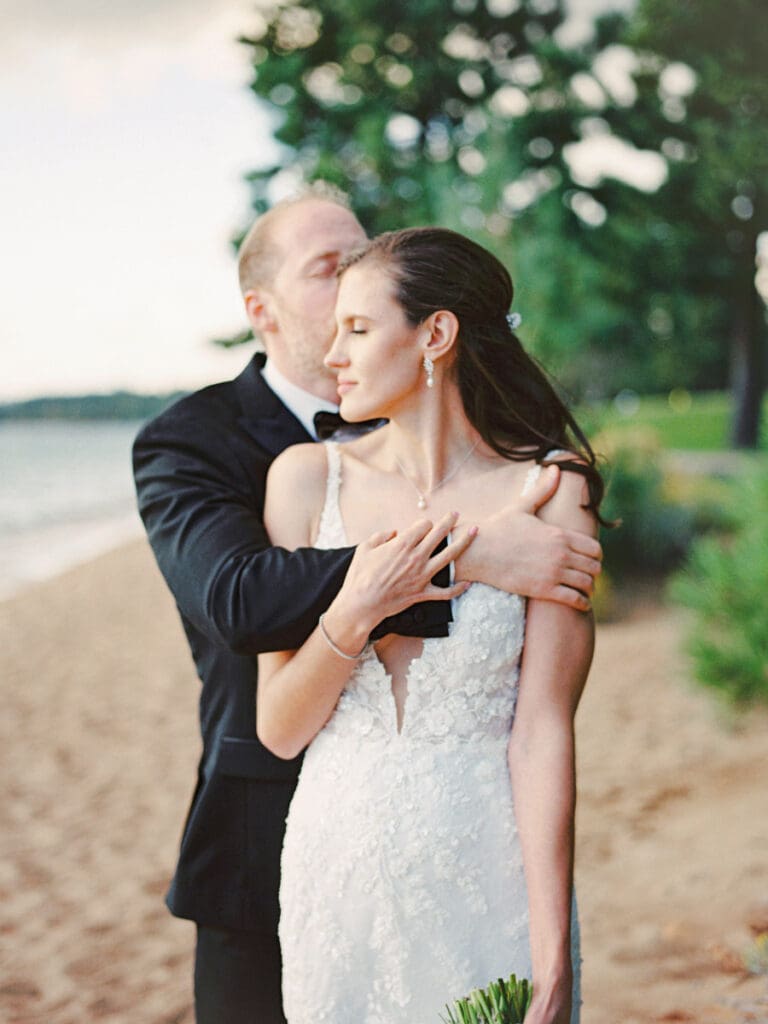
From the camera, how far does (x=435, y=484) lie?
6.61ft

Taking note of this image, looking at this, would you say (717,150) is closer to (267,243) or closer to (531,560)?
(267,243)

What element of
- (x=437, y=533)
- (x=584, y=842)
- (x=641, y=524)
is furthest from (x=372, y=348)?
(x=641, y=524)

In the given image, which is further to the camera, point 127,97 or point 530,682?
point 127,97

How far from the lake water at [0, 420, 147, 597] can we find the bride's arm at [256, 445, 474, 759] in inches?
72.6

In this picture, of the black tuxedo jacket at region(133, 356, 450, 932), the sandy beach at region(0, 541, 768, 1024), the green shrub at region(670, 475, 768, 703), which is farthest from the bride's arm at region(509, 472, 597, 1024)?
the green shrub at region(670, 475, 768, 703)

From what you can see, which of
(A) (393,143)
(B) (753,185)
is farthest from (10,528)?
(B) (753,185)

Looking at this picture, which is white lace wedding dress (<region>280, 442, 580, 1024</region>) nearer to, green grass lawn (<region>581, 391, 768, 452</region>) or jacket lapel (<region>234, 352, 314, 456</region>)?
jacket lapel (<region>234, 352, 314, 456</region>)

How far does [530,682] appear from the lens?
6.18ft

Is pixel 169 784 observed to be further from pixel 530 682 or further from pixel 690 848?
pixel 530 682

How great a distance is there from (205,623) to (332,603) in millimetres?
264

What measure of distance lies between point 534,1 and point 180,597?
23.9 meters

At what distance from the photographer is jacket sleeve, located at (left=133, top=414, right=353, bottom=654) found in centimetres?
184

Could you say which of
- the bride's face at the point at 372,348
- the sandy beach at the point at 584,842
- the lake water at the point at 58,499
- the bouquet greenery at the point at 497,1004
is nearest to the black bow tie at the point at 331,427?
the bride's face at the point at 372,348

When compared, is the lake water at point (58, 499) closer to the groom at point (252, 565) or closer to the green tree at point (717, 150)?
the groom at point (252, 565)
